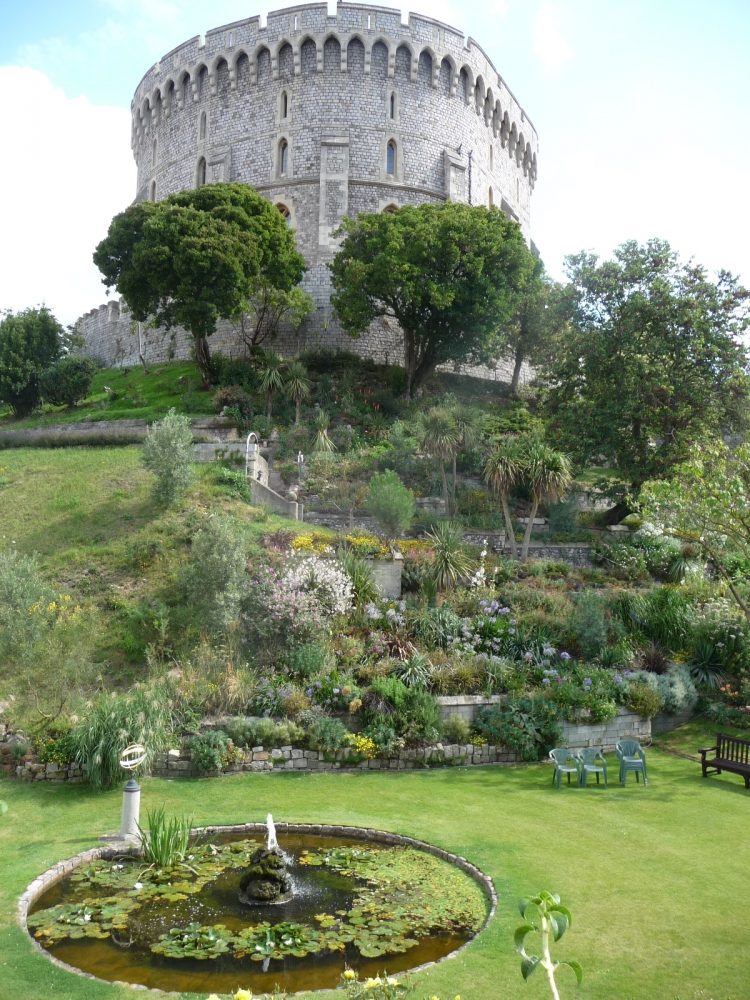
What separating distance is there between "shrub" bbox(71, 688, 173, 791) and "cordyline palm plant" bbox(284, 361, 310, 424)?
19763mm

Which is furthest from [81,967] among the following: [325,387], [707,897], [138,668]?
[325,387]

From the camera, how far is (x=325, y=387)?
3428 cm

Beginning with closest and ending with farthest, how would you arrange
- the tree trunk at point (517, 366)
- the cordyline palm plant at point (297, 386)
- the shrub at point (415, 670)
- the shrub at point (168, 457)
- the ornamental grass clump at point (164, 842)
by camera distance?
the ornamental grass clump at point (164, 842)
the shrub at point (415, 670)
the shrub at point (168, 457)
the cordyline palm plant at point (297, 386)
the tree trunk at point (517, 366)

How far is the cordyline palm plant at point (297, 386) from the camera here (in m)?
31.9

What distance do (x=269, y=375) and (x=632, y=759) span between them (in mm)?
22059

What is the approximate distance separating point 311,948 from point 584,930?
7.96 feet

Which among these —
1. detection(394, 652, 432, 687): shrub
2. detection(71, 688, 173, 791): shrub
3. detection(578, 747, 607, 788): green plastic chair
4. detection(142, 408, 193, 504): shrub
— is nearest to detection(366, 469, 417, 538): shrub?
detection(142, 408, 193, 504): shrub

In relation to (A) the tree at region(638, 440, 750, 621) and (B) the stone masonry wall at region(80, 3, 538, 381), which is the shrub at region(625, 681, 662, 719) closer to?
(A) the tree at region(638, 440, 750, 621)

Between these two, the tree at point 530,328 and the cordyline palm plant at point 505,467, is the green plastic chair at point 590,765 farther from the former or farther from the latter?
the tree at point 530,328

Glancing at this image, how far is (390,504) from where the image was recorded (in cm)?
2127

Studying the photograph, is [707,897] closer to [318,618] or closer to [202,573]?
[318,618]

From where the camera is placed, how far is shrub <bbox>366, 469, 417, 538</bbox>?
2128 centimetres

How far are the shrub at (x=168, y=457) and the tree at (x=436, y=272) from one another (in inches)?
520

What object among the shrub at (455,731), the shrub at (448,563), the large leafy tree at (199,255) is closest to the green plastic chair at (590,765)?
the shrub at (455,731)
